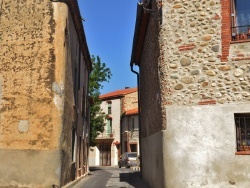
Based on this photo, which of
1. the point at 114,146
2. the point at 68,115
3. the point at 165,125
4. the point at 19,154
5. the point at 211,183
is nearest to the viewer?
the point at 211,183

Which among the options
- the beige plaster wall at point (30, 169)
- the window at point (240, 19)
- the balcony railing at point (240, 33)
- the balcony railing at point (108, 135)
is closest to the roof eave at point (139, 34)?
the window at point (240, 19)

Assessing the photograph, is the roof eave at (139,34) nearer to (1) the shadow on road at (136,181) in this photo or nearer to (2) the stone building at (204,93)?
(2) the stone building at (204,93)

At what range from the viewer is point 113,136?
43.5 m

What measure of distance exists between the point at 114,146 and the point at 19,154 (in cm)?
3332

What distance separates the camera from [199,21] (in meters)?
8.26

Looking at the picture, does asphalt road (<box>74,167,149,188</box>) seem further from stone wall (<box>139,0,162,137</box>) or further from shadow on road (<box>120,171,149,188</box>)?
stone wall (<box>139,0,162,137</box>)

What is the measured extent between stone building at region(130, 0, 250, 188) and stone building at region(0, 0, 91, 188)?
3.46 meters

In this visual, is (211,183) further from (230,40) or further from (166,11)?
(166,11)

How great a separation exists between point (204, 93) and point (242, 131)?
1.23 meters

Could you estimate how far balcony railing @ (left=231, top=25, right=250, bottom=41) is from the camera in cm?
796

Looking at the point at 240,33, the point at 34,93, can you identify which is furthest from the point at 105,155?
the point at 240,33

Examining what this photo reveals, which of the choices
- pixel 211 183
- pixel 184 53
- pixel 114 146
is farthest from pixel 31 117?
pixel 114 146

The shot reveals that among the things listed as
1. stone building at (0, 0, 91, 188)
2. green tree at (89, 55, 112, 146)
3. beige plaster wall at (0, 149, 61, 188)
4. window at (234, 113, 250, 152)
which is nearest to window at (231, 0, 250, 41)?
window at (234, 113, 250, 152)

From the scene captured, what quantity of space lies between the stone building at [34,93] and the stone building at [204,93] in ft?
11.4
